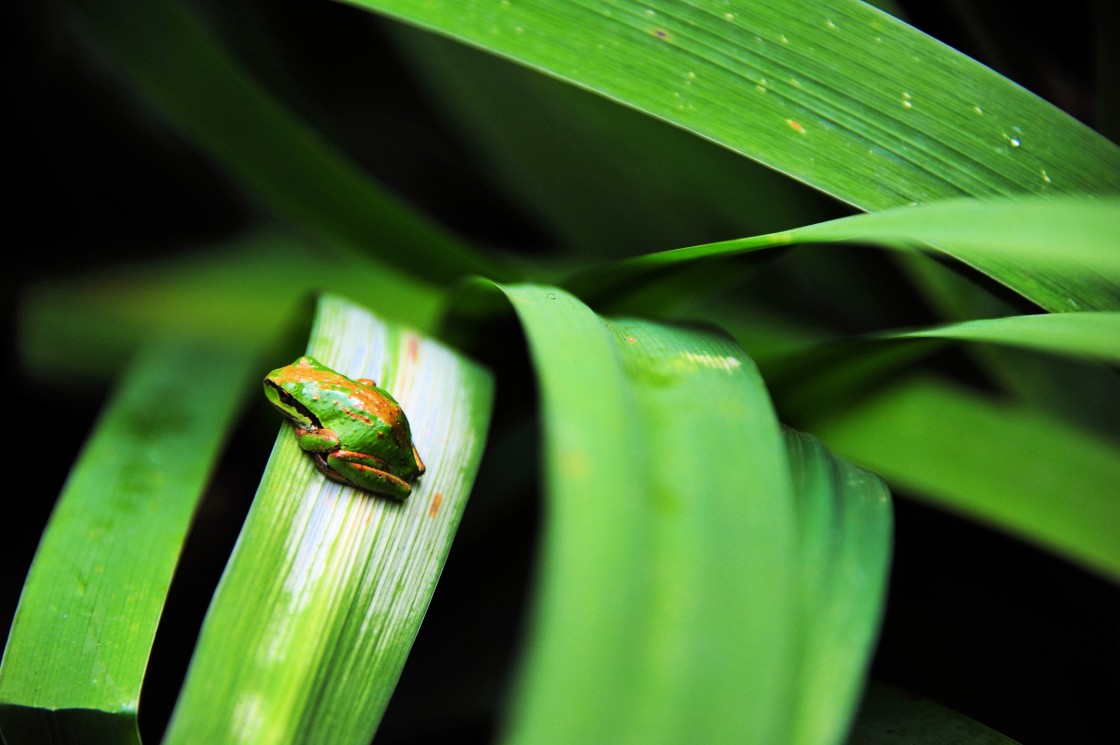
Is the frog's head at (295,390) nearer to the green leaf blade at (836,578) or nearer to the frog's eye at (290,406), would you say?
the frog's eye at (290,406)

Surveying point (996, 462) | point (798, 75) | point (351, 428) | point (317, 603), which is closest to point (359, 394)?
point (351, 428)

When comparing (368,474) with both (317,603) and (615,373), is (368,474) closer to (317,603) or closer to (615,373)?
(317,603)

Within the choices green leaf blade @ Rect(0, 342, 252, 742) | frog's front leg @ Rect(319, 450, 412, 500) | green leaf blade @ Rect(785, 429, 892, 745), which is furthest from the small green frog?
green leaf blade @ Rect(785, 429, 892, 745)

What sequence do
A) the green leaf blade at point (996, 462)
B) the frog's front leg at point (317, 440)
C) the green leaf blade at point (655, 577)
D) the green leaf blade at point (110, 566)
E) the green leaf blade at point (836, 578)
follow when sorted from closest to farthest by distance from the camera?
the green leaf blade at point (655, 577) → the green leaf blade at point (836, 578) → the green leaf blade at point (110, 566) → the frog's front leg at point (317, 440) → the green leaf blade at point (996, 462)

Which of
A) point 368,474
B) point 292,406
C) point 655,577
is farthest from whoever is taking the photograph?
point 292,406

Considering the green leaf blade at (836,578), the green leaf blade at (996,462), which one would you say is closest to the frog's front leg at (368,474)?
the green leaf blade at (836,578)

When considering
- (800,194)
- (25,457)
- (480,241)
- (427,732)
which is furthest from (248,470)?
(800,194)

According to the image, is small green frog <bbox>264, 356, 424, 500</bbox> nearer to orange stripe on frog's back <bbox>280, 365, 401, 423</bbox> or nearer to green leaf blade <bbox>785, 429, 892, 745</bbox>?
orange stripe on frog's back <bbox>280, 365, 401, 423</bbox>
